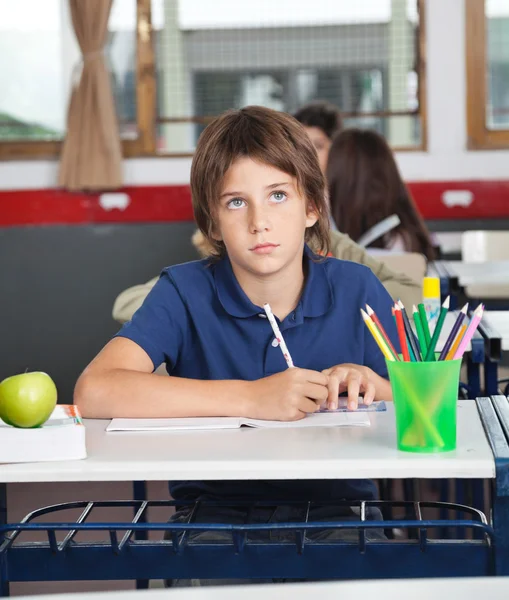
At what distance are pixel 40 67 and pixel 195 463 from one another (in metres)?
4.30

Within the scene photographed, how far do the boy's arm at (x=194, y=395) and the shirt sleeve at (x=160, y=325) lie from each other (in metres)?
0.12

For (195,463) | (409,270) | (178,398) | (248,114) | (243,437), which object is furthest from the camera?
(409,270)

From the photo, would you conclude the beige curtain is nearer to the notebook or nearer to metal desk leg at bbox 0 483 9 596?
metal desk leg at bbox 0 483 9 596

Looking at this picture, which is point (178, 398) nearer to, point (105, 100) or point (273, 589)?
point (273, 589)

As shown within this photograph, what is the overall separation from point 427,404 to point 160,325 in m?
0.63

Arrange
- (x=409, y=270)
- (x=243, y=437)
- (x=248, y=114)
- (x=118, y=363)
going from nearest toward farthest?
(x=243, y=437), (x=118, y=363), (x=248, y=114), (x=409, y=270)

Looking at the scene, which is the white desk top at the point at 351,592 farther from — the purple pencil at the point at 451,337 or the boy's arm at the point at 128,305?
the boy's arm at the point at 128,305

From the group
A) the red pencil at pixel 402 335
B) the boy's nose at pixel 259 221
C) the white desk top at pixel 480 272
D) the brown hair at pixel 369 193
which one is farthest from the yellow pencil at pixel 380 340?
the brown hair at pixel 369 193

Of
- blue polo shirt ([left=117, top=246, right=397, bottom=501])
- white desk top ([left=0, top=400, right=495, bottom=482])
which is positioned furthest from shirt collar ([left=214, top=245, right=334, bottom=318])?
white desk top ([left=0, top=400, right=495, bottom=482])

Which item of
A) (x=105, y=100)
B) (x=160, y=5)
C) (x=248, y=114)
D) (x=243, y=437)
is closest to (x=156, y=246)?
(x=105, y=100)

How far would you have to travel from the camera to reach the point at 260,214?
5.22 ft

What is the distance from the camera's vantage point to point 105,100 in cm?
489

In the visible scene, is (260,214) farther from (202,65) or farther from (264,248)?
(202,65)

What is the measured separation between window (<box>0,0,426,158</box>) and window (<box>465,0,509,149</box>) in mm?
249
